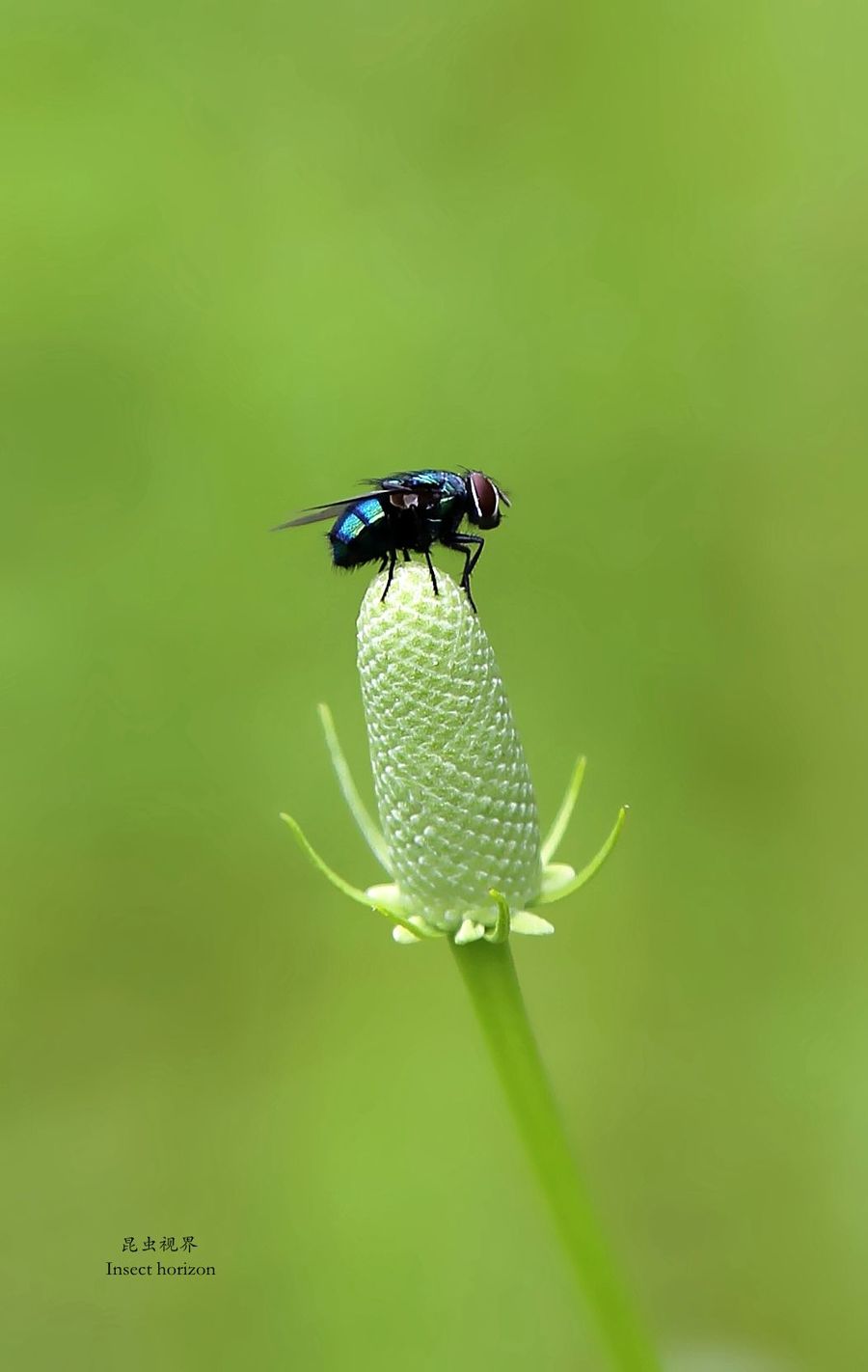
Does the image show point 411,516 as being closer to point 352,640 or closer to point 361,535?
point 361,535

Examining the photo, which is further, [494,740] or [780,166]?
[780,166]

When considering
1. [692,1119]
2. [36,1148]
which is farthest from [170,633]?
[692,1119]

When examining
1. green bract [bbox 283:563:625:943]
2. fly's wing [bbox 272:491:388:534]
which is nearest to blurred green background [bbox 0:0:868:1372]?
fly's wing [bbox 272:491:388:534]

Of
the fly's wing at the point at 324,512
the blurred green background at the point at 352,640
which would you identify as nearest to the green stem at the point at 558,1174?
the fly's wing at the point at 324,512

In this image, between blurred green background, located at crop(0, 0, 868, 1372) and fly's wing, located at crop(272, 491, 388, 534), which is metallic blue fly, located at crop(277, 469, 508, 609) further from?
blurred green background, located at crop(0, 0, 868, 1372)

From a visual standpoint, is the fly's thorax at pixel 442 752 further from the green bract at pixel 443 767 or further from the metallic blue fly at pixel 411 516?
the metallic blue fly at pixel 411 516

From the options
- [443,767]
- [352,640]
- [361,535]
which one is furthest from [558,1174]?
[352,640]

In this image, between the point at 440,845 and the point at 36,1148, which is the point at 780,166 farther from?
the point at 36,1148
